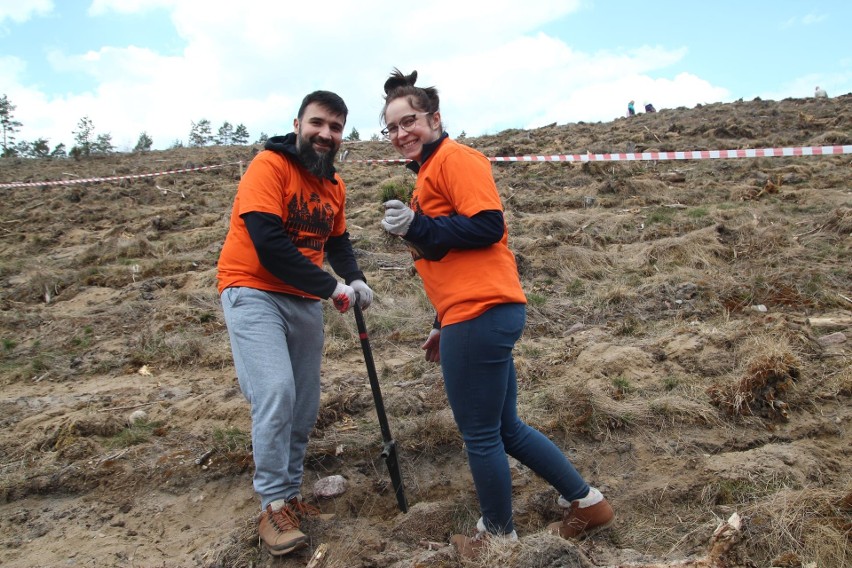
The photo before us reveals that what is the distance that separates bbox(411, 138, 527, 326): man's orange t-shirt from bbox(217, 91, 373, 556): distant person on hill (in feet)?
2.00

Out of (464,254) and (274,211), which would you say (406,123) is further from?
(274,211)

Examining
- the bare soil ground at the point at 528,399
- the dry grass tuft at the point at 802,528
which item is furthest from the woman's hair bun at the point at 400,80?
the dry grass tuft at the point at 802,528

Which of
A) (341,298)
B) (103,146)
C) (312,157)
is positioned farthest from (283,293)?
(103,146)

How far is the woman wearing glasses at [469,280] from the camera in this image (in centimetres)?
215

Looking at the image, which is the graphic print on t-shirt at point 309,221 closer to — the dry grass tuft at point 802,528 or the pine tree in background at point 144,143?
the dry grass tuft at point 802,528

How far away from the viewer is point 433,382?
14.8ft

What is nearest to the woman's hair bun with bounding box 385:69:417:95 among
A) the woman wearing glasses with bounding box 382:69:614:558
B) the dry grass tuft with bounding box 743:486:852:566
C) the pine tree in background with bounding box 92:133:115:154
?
the woman wearing glasses with bounding box 382:69:614:558

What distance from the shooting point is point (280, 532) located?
2.62 meters

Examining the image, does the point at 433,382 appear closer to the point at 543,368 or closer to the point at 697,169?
the point at 543,368

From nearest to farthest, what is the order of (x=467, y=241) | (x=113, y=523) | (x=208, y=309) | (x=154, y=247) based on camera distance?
(x=467, y=241) < (x=113, y=523) < (x=208, y=309) < (x=154, y=247)

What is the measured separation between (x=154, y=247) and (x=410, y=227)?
8.42m

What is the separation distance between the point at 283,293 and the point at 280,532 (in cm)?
110

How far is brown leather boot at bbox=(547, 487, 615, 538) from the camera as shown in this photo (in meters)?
2.52

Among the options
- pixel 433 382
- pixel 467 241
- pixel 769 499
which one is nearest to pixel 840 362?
pixel 769 499
